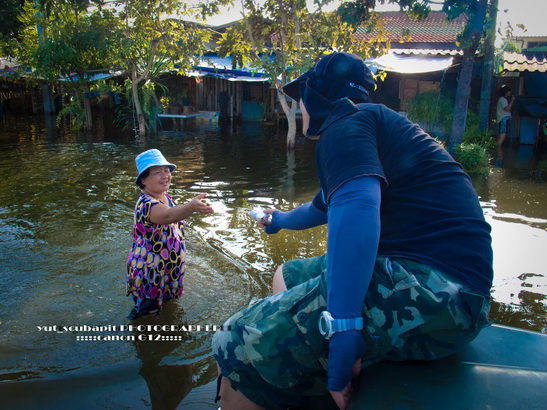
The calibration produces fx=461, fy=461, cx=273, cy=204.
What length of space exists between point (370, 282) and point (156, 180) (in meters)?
2.26

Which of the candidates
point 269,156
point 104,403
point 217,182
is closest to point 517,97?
point 269,156

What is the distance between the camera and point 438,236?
5.09ft

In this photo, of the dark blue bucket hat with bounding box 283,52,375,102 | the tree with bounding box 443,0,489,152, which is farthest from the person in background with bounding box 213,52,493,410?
the tree with bounding box 443,0,489,152

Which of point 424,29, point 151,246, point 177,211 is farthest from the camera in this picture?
point 424,29

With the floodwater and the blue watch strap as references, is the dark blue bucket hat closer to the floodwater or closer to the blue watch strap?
the blue watch strap

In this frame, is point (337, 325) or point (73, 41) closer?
point (337, 325)

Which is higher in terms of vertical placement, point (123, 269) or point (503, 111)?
point (503, 111)

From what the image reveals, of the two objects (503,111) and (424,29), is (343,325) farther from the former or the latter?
(424,29)

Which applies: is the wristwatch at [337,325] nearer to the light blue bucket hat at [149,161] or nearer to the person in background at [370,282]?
the person in background at [370,282]

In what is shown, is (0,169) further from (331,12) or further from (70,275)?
(331,12)

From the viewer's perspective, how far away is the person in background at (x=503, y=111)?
12984mm

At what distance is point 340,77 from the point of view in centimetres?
182
